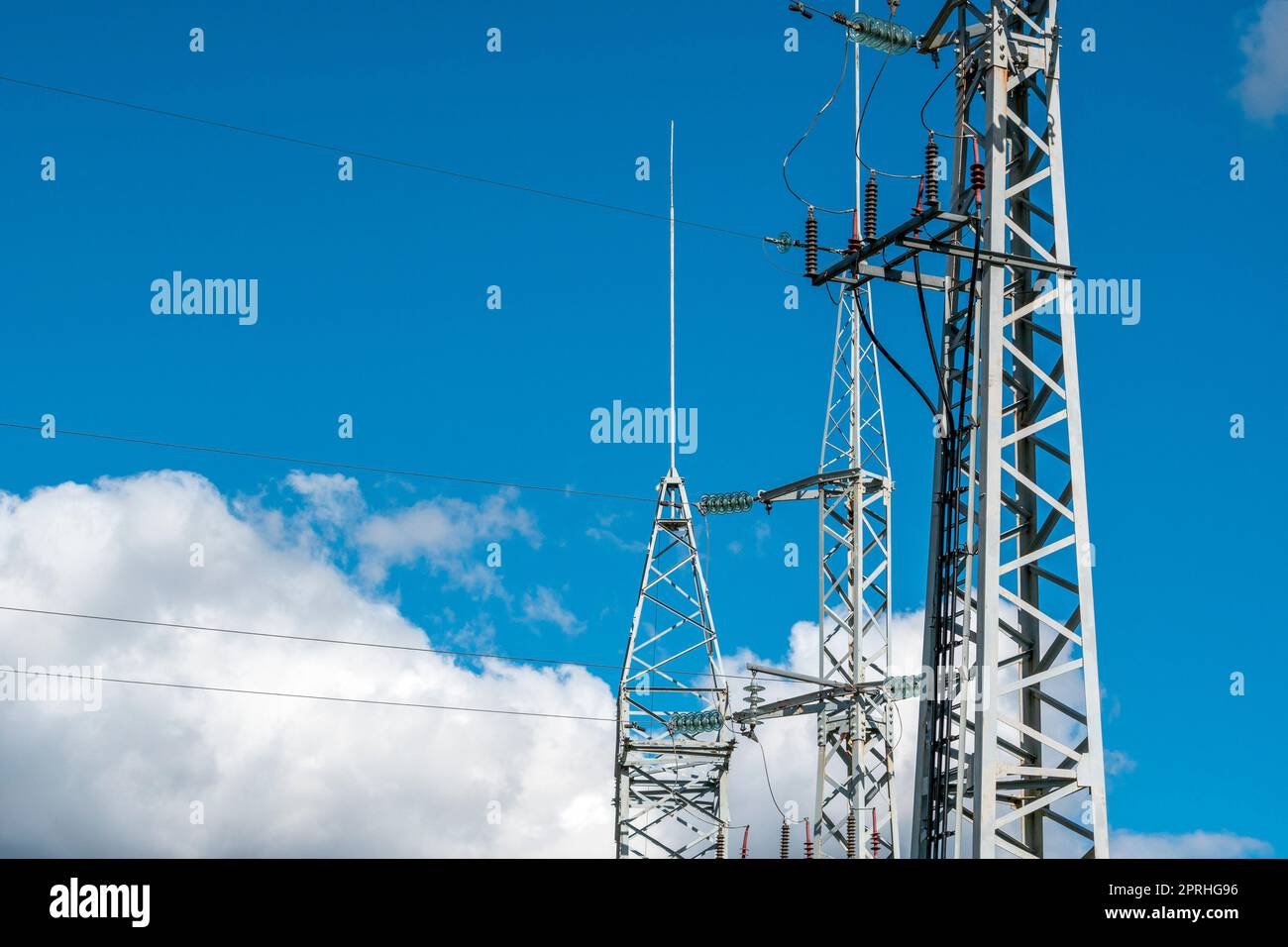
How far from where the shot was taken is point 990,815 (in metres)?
15.1

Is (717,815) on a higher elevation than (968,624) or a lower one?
lower

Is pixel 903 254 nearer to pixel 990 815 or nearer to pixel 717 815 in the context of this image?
pixel 990 815

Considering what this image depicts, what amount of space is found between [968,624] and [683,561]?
21.2 m

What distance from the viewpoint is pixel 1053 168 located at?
16.6m

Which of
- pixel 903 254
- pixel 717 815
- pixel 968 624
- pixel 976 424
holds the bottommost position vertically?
pixel 717 815
